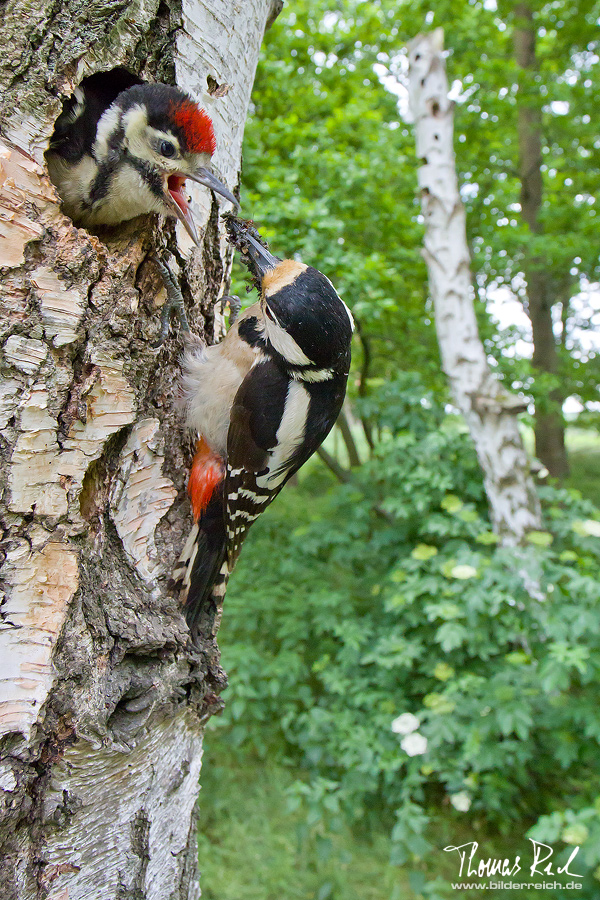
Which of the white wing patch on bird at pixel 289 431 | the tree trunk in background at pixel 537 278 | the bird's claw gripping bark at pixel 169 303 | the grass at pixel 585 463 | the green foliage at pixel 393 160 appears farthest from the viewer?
the grass at pixel 585 463

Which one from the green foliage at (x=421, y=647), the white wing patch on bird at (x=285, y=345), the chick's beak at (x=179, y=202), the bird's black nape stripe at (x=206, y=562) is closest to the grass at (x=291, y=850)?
the green foliage at (x=421, y=647)

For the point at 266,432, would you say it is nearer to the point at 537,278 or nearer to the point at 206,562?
the point at 206,562

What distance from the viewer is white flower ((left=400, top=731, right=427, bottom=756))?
2.86 meters

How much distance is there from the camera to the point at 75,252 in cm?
89

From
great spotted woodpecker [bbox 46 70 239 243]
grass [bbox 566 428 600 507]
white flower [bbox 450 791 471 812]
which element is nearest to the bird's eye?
great spotted woodpecker [bbox 46 70 239 243]

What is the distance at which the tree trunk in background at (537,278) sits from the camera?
639 centimetres

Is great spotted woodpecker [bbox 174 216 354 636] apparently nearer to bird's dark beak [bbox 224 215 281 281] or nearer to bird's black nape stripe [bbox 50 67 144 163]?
bird's dark beak [bbox 224 215 281 281]

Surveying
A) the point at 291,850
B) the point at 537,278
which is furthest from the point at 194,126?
the point at 537,278

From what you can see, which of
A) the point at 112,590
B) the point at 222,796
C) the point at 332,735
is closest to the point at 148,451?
the point at 112,590

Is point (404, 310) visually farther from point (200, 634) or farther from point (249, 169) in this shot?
point (200, 634)

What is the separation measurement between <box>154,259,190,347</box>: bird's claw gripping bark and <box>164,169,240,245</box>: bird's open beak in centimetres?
11

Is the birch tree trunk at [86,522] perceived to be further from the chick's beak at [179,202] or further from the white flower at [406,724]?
the white flower at [406,724]

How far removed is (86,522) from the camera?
3.06ft

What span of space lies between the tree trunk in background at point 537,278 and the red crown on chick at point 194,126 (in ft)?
17.0
